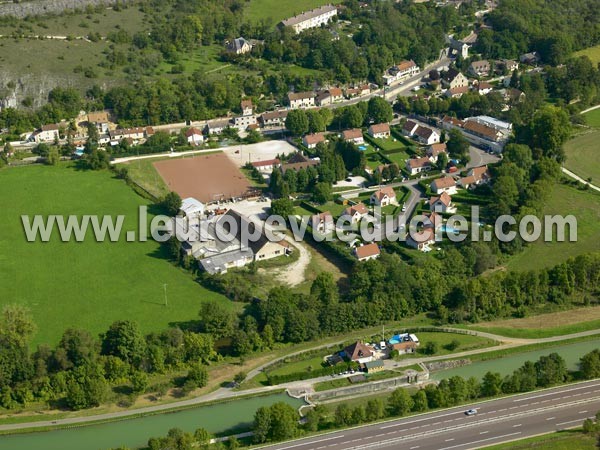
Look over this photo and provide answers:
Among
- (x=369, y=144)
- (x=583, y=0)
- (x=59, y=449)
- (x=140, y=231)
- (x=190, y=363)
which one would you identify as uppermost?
(x=583, y=0)

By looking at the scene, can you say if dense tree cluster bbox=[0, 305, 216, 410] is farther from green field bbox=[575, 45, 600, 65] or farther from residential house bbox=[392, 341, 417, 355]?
green field bbox=[575, 45, 600, 65]

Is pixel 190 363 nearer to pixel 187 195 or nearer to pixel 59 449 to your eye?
pixel 59 449

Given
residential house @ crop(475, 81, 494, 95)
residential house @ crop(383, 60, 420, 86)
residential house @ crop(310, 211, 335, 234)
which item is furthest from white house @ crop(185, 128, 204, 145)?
residential house @ crop(475, 81, 494, 95)

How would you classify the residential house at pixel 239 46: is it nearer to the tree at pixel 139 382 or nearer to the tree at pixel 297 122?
the tree at pixel 297 122

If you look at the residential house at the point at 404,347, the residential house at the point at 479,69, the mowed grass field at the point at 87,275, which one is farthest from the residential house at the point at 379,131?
the residential house at the point at 404,347

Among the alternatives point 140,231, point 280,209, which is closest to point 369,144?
point 280,209

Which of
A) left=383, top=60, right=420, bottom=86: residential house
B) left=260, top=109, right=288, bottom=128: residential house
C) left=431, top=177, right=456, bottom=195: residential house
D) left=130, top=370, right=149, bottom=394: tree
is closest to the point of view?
left=130, top=370, right=149, bottom=394: tree

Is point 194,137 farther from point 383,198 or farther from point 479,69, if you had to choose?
point 479,69
